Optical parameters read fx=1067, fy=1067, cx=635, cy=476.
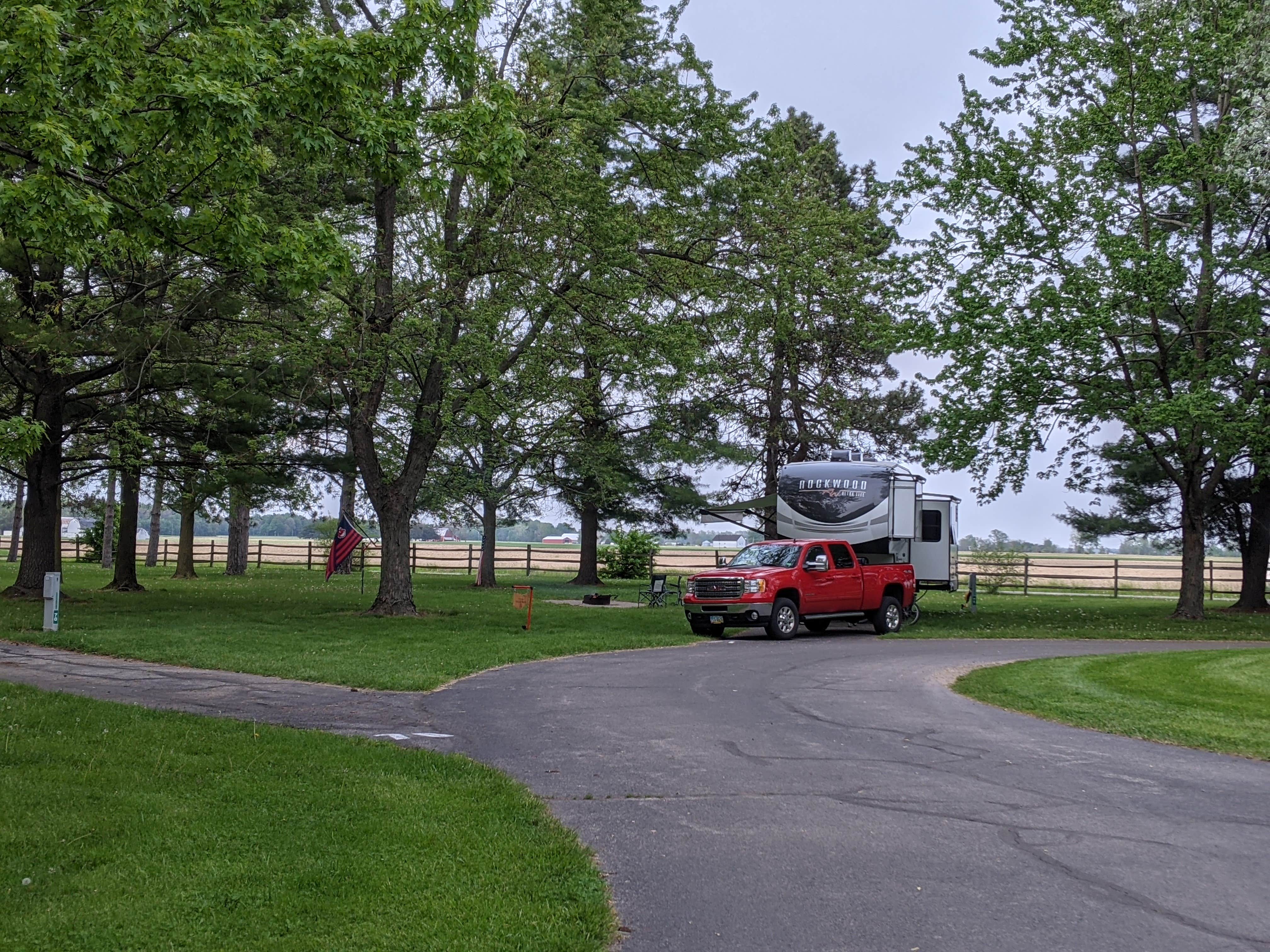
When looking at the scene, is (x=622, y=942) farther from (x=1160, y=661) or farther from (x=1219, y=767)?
(x=1160, y=661)

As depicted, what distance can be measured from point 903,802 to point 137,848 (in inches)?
188

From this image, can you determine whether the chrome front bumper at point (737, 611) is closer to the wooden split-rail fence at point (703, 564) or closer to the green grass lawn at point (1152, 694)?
the green grass lawn at point (1152, 694)

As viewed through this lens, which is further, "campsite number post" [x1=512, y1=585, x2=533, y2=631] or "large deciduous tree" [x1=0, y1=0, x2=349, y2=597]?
"campsite number post" [x1=512, y1=585, x2=533, y2=631]

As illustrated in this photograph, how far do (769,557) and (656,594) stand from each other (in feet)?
26.0

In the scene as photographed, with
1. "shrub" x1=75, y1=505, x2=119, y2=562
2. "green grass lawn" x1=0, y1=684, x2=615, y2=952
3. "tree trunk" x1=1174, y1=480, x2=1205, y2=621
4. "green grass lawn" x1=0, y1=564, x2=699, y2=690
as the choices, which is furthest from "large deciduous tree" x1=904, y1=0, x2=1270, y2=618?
"shrub" x1=75, y1=505, x2=119, y2=562

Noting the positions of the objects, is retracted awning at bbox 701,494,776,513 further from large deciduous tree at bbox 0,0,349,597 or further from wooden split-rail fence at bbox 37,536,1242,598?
large deciduous tree at bbox 0,0,349,597

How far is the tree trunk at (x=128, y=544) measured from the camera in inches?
1100

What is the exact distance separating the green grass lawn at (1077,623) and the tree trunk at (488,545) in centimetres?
1485

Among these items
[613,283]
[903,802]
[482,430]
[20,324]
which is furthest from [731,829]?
[482,430]

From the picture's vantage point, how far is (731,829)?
650 centimetres

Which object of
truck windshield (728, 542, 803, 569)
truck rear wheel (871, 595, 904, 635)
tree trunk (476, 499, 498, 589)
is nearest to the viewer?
truck windshield (728, 542, 803, 569)

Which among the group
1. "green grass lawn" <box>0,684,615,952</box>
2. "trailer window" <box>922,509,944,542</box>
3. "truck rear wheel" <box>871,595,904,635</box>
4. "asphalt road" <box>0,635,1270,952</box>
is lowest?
"asphalt road" <box>0,635,1270,952</box>

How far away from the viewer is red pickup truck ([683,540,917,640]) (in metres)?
20.4

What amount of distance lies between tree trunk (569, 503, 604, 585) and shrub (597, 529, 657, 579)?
2.53 meters
